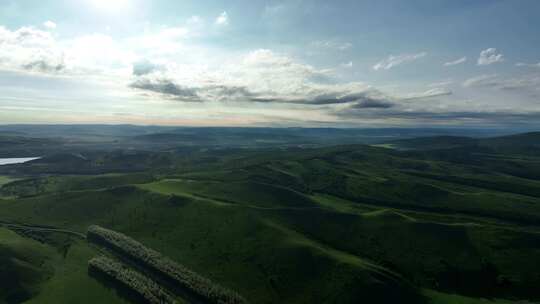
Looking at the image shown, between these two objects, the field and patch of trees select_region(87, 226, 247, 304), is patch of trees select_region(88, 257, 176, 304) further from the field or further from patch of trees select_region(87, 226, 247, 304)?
patch of trees select_region(87, 226, 247, 304)

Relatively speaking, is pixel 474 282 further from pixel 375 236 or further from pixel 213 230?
pixel 213 230

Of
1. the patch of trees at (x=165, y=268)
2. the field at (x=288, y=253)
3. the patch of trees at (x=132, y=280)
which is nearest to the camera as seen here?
the patch of trees at (x=132, y=280)

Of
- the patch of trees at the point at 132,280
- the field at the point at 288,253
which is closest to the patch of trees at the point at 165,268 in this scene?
the field at the point at 288,253

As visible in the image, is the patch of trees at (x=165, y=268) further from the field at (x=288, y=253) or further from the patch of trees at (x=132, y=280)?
the patch of trees at (x=132, y=280)

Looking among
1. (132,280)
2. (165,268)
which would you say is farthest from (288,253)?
(132,280)

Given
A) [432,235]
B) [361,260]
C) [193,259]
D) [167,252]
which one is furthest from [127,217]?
[432,235]

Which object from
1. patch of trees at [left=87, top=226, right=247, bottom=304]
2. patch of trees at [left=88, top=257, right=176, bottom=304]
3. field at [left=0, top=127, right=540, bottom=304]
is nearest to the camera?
patch of trees at [left=88, top=257, right=176, bottom=304]

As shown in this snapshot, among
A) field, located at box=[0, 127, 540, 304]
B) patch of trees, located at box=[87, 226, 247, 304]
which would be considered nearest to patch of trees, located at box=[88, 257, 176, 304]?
field, located at box=[0, 127, 540, 304]

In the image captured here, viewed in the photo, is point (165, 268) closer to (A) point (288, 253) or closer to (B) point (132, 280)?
(B) point (132, 280)

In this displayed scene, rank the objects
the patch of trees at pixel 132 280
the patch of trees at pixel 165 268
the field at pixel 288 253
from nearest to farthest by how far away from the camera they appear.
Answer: the patch of trees at pixel 132 280
the patch of trees at pixel 165 268
the field at pixel 288 253
